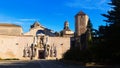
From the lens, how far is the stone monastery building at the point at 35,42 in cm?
8962

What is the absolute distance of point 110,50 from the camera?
30.8 m

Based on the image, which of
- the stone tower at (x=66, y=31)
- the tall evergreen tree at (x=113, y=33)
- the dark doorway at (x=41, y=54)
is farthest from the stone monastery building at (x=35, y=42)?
the tall evergreen tree at (x=113, y=33)

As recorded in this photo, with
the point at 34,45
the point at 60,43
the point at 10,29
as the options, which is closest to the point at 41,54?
the point at 34,45

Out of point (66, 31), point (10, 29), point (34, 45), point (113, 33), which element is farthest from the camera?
point (66, 31)

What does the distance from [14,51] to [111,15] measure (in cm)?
6001

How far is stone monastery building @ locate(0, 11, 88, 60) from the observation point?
294ft

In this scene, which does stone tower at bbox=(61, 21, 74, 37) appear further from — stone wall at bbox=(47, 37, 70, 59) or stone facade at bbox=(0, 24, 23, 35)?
stone facade at bbox=(0, 24, 23, 35)

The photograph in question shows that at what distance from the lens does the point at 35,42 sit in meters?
94.7

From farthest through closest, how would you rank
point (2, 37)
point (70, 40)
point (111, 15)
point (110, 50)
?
point (70, 40) < point (2, 37) < point (111, 15) < point (110, 50)

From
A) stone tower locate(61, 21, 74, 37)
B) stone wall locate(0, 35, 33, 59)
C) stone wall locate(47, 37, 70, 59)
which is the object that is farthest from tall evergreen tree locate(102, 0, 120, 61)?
stone tower locate(61, 21, 74, 37)

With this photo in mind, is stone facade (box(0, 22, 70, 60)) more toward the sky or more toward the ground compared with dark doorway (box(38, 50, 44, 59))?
more toward the sky

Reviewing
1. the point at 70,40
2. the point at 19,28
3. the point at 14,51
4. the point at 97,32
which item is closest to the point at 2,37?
the point at 14,51

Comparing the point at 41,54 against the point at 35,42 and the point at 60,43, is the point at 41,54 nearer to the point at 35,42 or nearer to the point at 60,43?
the point at 35,42

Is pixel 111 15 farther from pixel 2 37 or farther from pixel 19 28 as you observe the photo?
pixel 19 28
